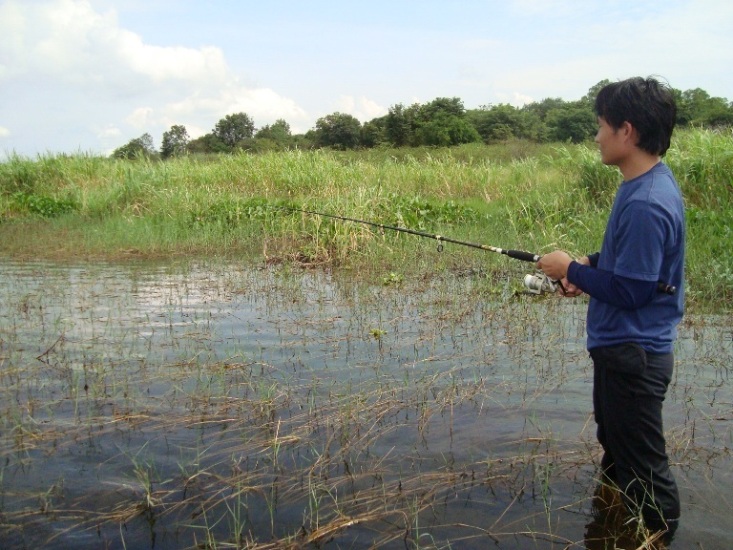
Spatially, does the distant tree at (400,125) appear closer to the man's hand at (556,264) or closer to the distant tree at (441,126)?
the distant tree at (441,126)

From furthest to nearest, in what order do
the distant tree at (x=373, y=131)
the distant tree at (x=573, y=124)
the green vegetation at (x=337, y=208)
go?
the distant tree at (x=573, y=124), the distant tree at (x=373, y=131), the green vegetation at (x=337, y=208)

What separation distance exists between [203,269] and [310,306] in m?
3.02

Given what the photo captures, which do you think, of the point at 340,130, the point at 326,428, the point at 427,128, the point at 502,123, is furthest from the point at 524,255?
the point at 502,123

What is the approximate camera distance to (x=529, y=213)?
1204 centimetres

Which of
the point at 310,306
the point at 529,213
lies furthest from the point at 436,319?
the point at 529,213

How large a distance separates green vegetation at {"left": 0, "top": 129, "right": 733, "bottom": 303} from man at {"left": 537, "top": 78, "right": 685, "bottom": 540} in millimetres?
4806

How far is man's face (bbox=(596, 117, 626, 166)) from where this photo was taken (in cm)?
271

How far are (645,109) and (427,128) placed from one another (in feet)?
137

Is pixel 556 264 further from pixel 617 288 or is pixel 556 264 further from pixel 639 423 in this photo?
pixel 639 423

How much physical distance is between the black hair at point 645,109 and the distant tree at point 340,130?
45714 millimetres

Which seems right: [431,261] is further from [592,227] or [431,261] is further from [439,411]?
[439,411]

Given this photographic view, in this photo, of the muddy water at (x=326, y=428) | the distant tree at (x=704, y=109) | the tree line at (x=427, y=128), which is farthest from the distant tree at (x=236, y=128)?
the muddy water at (x=326, y=428)

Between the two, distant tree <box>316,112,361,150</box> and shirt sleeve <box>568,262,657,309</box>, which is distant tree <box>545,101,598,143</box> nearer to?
distant tree <box>316,112,361,150</box>

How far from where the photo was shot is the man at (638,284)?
8.43 feet
